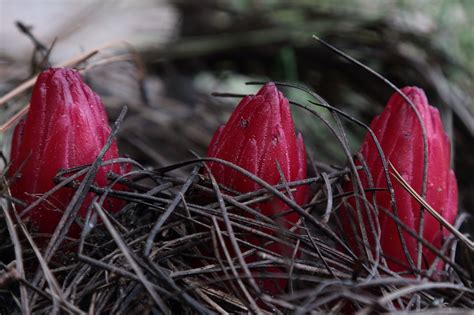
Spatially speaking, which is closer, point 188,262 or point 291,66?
point 188,262

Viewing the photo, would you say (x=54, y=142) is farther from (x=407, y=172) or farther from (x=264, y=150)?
(x=407, y=172)

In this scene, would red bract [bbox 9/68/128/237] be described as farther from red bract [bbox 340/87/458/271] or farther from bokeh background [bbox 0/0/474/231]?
bokeh background [bbox 0/0/474/231]

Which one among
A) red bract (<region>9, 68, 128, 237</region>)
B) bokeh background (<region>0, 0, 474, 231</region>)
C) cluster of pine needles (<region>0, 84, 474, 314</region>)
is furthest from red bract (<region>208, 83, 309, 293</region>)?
bokeh background (<region>0, 0, 474, 231</region>)

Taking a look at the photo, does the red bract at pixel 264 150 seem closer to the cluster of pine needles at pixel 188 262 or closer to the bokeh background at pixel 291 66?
the cluster of pine needles at pixel 188 262

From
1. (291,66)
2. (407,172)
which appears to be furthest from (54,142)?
(291,66)

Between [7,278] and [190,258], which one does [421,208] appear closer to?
[190,258]
